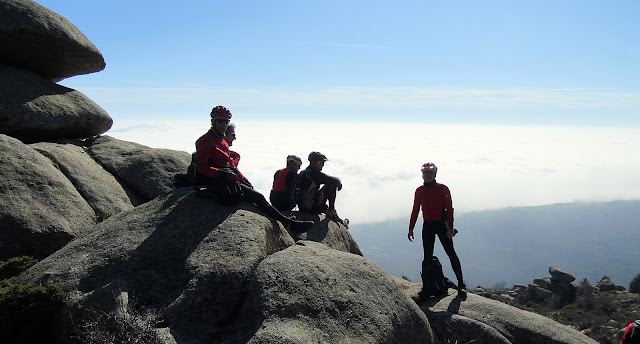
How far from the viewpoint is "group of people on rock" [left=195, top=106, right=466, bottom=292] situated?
10.8m

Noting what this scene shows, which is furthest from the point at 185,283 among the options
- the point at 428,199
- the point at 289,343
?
the point at 428,199

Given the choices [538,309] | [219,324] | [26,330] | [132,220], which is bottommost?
[538,309]

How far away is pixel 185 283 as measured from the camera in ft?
27.6

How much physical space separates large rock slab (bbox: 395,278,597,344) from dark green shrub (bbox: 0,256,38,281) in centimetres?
1075

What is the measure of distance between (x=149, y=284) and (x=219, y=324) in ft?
6.05

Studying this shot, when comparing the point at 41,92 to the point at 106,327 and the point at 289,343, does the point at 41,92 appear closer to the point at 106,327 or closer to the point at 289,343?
the point at 106,327

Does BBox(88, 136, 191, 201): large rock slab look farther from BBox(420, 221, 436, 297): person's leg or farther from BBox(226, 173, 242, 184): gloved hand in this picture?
BBox(420, 221, 436, 297): person's leg

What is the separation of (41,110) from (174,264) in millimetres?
13279

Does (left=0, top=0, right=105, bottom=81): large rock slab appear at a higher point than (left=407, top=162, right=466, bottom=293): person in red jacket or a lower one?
higher

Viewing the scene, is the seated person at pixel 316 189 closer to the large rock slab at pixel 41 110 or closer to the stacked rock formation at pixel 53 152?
the stacked rock formation at pixel 53 152

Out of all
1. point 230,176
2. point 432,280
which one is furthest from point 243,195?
point 432,280

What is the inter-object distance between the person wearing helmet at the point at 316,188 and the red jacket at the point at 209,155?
5768mm

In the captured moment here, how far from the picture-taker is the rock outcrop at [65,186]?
463 inches

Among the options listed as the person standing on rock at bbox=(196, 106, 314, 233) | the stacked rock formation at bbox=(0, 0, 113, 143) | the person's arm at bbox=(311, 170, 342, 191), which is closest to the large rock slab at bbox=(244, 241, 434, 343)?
the person standing on rock at bbox=(196, 106, 314, 233)
